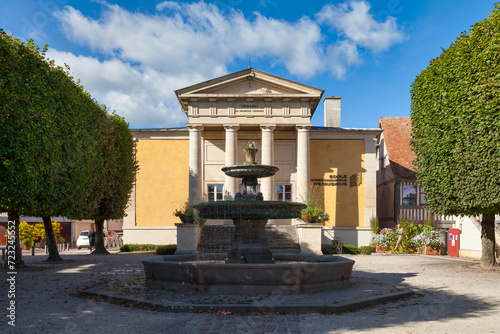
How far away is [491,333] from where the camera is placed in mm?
7422

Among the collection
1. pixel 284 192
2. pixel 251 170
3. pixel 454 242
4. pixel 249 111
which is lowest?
pixel 454 242

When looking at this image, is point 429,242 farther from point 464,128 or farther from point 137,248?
point 137,248

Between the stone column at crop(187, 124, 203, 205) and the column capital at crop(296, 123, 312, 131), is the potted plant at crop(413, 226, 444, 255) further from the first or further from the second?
the stone column at crop(187, 124, 203, 205)

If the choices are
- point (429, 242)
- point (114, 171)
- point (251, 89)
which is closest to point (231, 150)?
point (251, 89)

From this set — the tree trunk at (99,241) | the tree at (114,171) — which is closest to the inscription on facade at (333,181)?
the tree at (114,171)

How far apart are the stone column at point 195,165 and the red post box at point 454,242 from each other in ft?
50.8

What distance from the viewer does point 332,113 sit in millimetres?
36344

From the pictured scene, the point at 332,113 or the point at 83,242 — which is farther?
the point at 83,242

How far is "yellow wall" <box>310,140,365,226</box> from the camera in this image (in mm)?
31375

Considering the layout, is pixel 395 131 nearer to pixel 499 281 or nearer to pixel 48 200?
pixel 499 281

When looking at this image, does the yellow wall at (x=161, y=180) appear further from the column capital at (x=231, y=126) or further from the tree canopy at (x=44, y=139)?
the tree canopy at (x=44, y=139)

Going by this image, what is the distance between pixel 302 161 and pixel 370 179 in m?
5.52

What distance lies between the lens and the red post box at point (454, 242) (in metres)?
25.2

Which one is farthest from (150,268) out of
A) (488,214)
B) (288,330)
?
(488,214)
